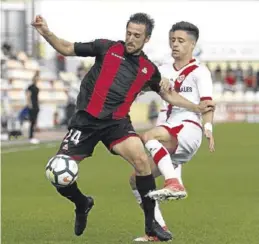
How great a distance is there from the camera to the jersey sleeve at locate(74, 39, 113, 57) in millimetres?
9227

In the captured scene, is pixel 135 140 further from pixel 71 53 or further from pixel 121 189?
pixel 121 189

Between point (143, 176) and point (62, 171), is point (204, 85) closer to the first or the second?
point (143, 176)

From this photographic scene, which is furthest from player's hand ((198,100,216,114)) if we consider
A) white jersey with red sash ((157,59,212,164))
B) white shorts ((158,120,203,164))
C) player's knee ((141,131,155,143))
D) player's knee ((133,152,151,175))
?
player's knee ((133,152,151,175))

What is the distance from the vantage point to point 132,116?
50.4m

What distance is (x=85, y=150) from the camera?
368 inches

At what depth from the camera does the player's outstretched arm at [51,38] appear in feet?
29.6

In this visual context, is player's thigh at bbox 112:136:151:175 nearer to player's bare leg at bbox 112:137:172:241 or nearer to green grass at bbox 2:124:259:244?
player's bare leg at bbox 112:137:172:241

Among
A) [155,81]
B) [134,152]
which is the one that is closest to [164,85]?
Answer: [155,81]

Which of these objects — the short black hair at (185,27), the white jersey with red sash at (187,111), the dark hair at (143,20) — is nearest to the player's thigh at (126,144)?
the white jersey with red sash at (187,111)

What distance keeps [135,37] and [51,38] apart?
784 millimetres

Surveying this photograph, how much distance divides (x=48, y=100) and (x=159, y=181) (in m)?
25.4

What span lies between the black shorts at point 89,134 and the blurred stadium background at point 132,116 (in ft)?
3.14

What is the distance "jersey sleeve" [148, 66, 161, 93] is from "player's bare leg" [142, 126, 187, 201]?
1.67 feet

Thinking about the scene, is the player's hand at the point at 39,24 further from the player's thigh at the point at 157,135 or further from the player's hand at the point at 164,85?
the player's thigh at the point at 157,135
